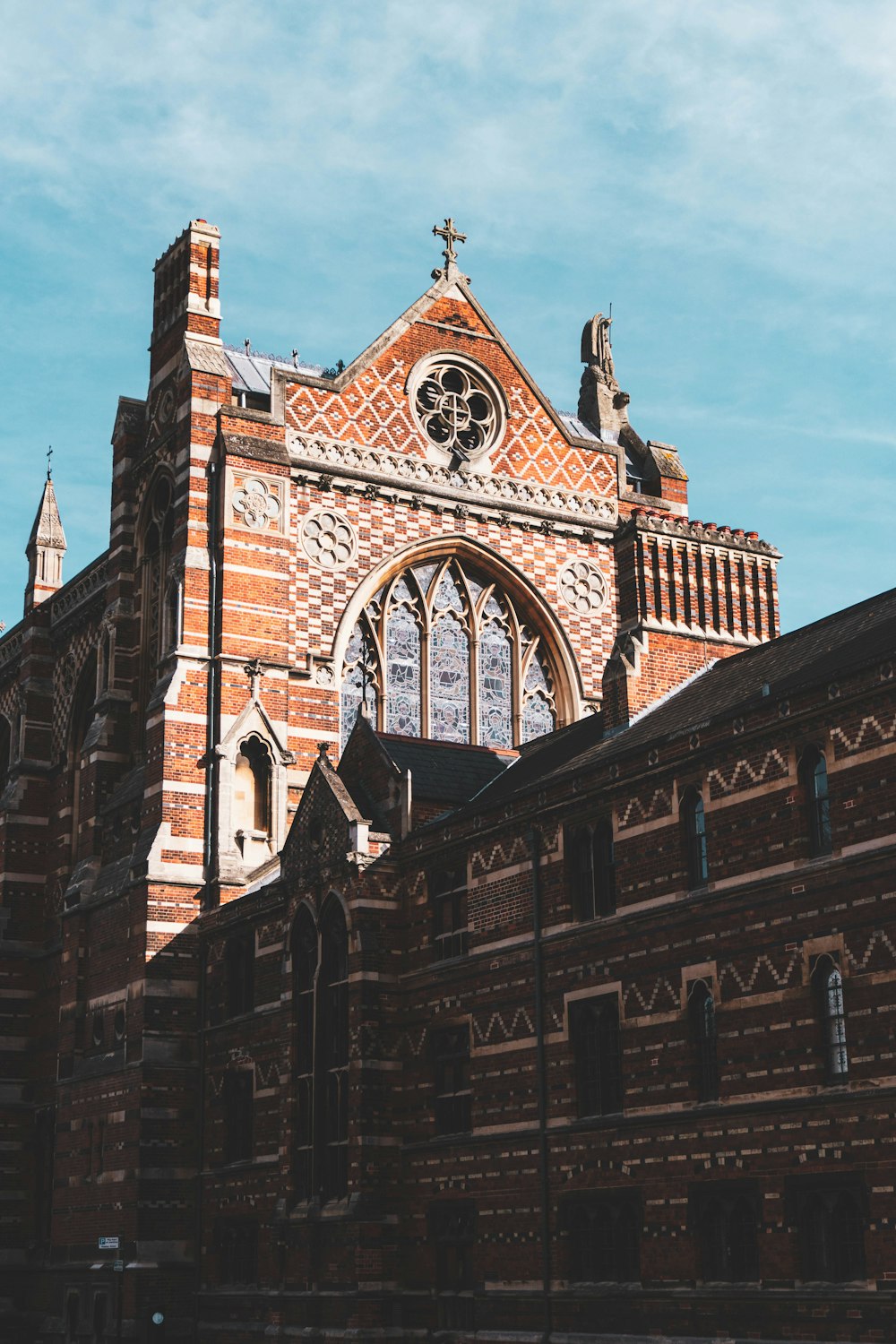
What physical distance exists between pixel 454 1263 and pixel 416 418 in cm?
2306

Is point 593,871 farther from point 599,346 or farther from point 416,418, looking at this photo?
point 599,346

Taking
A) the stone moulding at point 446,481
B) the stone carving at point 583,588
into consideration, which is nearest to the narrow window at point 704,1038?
the stone moulding at point 446,481

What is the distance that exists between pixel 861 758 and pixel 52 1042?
29357 mm

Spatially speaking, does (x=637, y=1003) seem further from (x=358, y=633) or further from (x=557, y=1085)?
(x=358, y=633)

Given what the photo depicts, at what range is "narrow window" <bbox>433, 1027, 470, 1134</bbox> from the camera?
32.8 m

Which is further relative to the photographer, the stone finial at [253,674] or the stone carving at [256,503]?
the stone carving at [256,503]

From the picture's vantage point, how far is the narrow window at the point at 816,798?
26219mm

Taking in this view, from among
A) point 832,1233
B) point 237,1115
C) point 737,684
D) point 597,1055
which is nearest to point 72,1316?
point 237,1115

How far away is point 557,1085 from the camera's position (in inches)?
1193

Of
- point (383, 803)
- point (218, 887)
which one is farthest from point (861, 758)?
point (218, 887)

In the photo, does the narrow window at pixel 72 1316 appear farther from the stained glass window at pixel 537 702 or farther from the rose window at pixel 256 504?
the rose window at pixel 256 504

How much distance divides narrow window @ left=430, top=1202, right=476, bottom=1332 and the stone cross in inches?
1053

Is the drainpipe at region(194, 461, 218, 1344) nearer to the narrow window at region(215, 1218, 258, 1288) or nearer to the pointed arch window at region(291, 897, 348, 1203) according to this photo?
the narrow window at region(215, 1218, 258, 1288)

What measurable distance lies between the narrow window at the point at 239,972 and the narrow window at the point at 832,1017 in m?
16.8
